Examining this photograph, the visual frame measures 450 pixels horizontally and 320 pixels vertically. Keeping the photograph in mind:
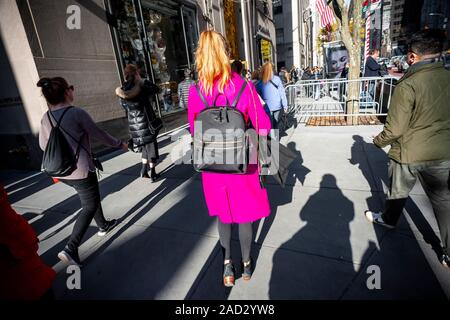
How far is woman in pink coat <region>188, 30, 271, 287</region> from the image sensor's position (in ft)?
6.29

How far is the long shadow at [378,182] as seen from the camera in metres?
2.76

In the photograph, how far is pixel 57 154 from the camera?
2459mm

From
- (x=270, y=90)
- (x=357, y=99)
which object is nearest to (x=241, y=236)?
(x=270, y=90)

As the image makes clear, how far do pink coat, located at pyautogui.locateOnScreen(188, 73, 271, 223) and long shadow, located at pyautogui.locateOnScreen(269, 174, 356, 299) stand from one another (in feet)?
2.19

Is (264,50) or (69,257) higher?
(264,50)

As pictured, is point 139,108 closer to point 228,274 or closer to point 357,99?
point 228,274

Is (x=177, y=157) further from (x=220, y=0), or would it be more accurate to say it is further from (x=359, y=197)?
(x=220, y=0)

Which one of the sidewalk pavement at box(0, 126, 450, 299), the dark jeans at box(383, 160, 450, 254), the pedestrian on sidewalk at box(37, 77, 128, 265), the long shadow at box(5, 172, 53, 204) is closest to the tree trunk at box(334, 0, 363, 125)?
the sidewalk pavement at box(0, 126, 450, 299)

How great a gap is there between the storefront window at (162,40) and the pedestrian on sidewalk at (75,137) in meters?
5.46

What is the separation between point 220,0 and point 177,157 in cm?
1000

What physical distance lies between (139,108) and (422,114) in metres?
3.86

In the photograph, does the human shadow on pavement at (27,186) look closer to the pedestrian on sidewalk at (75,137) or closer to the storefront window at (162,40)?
the pedestrian on sidewalk at (75,137)

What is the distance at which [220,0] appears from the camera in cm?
1277

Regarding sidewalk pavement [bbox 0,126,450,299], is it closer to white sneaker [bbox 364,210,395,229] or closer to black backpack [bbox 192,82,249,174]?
white sneaker [bbox 364,210,395,229]
